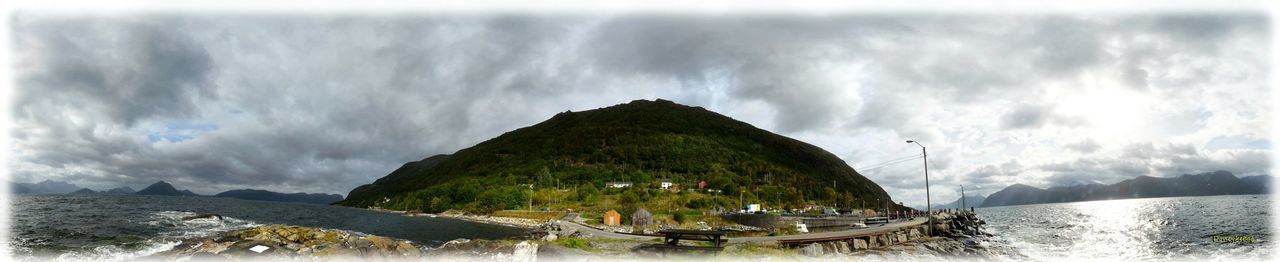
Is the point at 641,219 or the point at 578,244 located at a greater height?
the point at 578,244

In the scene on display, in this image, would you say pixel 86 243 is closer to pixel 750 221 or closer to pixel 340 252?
pixel 340 252

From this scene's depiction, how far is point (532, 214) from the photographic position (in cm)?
9212

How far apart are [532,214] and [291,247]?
67833 millimetres

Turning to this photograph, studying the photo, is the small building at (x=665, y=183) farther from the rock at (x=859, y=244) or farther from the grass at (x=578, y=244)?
the grass at (x=578, y=244)

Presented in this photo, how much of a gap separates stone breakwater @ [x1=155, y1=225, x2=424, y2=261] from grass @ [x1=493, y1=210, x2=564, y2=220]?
2118 inches

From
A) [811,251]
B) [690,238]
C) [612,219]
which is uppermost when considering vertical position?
[690,238]

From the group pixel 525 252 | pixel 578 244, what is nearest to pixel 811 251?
pixel 578 244

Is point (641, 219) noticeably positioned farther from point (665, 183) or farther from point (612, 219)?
point (665, 183)

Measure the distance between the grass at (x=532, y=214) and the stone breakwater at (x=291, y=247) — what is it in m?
53.8

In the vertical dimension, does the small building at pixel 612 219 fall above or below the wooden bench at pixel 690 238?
below

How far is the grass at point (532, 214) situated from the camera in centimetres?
8614

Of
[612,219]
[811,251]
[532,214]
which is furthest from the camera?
[532,214]

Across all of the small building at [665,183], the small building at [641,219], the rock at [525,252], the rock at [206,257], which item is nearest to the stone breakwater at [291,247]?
the rock at [206,257]

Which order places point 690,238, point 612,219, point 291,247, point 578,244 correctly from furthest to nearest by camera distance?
1. point 612,219
2. point 578,244
3. point 291,247
4. point 690,238
